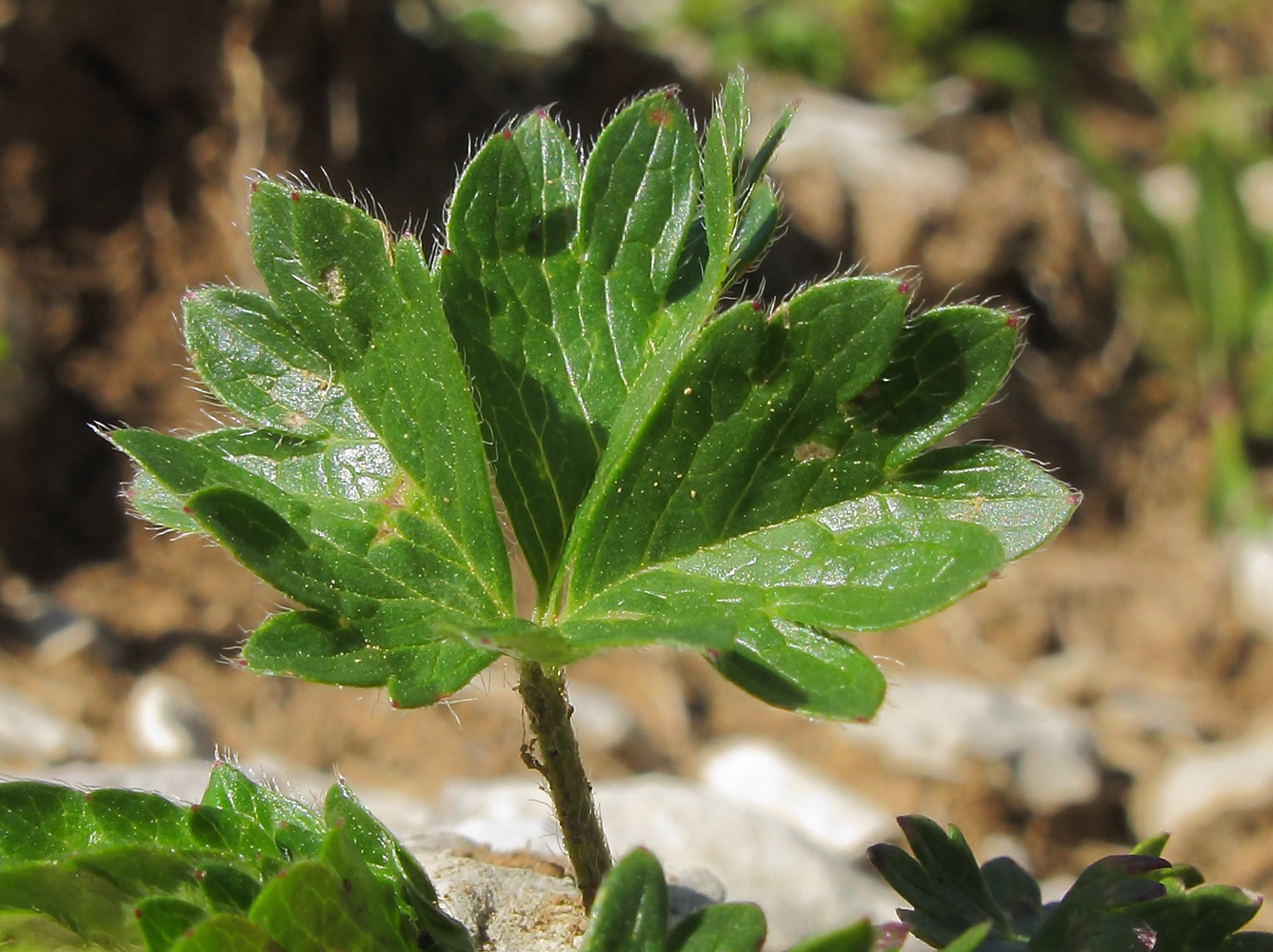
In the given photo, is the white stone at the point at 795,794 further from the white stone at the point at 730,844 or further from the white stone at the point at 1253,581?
the white stone at the point at 1253,581

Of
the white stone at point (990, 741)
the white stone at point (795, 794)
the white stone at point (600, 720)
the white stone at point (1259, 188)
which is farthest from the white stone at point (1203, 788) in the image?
the white stone at point (1259, 188)

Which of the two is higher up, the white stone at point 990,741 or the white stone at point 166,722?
the white stone at point 166,722

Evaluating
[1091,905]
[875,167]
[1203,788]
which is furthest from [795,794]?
[875,167]

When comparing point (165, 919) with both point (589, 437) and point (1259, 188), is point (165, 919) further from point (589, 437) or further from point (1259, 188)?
point (1259, 188)

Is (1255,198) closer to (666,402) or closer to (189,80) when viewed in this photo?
(189,80)

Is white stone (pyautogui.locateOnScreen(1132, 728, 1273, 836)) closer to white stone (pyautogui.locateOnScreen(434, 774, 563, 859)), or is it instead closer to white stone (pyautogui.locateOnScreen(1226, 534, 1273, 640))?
white stone (pyautogui.locateOnScreen(1226, 534, 1273, 640))

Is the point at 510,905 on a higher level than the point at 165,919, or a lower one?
lower
